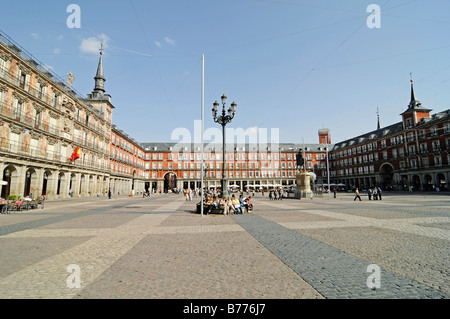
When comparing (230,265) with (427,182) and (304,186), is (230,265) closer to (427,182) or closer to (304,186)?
(304,186)

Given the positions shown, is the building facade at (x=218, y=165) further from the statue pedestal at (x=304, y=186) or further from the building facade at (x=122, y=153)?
the statue pedestal at (x=304, y=186)

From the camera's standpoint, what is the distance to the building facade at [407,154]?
4084 centimetres

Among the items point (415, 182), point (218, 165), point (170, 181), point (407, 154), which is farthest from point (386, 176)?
point (170, 181)

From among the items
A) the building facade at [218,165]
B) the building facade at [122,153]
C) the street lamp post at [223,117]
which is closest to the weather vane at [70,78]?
the building facade at [122,153]

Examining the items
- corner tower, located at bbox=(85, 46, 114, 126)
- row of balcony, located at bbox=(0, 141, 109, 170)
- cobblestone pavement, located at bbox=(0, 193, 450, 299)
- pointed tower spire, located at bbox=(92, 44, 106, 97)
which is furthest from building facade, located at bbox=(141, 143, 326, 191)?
cobblestone pavement, located at bbox=(0, 193, 450, 299)

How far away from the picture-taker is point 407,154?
47.6m

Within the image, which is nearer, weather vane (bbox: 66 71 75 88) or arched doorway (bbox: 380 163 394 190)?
weather vane (bbox: 66 71 75 88)

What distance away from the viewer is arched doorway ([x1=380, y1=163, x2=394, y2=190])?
179 ft

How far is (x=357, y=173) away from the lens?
63031 mm

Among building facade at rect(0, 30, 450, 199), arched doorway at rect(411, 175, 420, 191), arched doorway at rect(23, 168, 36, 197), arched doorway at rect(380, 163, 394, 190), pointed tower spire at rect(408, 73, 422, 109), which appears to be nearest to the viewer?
building facade at rect(0, 30, 450, 199)

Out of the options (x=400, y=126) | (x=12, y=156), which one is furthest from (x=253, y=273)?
(x=400, y=126)

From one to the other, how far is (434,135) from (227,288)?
5497 centimetres

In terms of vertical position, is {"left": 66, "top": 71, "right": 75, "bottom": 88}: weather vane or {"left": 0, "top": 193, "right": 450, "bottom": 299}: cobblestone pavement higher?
{"left": 66, "top": 71, "right": 75, "bottom": 88}: weather vane

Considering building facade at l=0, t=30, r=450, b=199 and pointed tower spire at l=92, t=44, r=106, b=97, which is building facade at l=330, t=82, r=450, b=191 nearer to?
building facade at l=0, t=30, r=450, b=199
